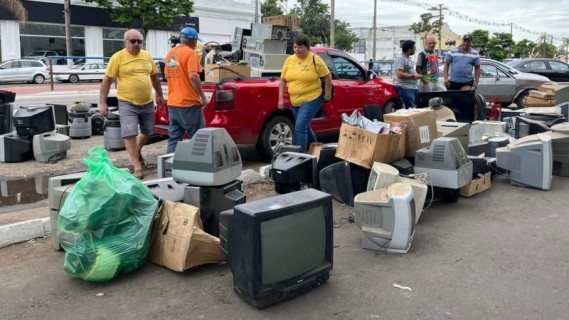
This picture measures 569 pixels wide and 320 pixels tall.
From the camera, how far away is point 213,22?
1667 inches

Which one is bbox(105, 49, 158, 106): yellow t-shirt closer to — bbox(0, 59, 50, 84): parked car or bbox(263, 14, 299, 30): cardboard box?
bbox(263, 14, 299, 30): cardboard box

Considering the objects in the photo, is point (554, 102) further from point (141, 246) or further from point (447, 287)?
point (141, 246)

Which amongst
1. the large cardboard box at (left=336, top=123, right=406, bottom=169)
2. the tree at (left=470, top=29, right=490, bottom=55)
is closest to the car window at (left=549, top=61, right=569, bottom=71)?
the large cardboard box at (left=336, top=123, right=406, bottom=169)

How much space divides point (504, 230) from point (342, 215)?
154cm

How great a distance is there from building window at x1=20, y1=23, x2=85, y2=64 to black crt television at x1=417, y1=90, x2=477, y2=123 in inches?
1224

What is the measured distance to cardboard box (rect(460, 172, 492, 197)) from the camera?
592 cm

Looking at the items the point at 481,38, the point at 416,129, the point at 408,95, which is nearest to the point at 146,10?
the point at 408,95

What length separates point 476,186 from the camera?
6059mm

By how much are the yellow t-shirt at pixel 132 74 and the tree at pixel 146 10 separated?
30335 millimetres

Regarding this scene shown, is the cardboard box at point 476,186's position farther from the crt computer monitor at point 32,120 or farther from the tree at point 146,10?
the tree at point 146,10

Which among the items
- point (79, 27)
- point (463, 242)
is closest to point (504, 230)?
point (463, 242)

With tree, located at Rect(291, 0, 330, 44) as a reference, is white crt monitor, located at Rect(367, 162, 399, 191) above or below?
below

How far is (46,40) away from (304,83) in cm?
3401

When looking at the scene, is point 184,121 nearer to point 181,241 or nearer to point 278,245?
point 181,241
